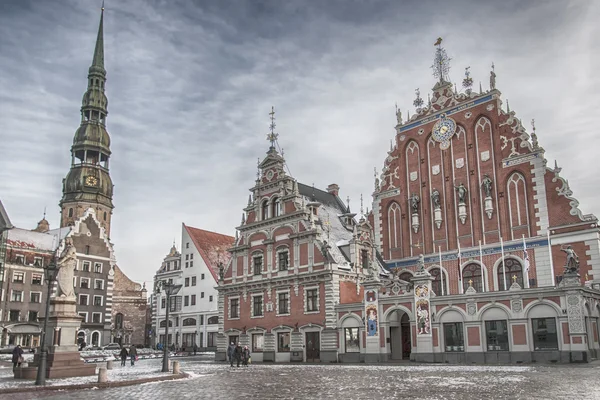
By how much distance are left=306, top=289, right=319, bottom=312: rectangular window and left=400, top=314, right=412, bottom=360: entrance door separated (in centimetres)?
597

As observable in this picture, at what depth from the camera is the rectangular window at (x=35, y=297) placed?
65750 mm

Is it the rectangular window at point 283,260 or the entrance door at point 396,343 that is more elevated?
the rectangular window at point 283,260

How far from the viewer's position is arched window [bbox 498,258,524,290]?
120ft

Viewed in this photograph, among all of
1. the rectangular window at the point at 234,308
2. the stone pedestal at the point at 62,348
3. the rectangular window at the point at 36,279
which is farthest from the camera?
the rectangular window at the point at 36,279

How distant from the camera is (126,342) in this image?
81.2 meters

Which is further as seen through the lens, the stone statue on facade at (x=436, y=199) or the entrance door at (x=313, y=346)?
the stone statue on facade at (x=436, y=199)

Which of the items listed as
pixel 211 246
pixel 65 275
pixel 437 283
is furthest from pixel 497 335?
pixel 211 246

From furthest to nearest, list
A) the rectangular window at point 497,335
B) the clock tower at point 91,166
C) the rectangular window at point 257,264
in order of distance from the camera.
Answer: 1. the clock tower at point 91,166
2. the rectangular window at point 257,264
3. the rectangular window at point 497,335

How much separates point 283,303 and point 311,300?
2753mm

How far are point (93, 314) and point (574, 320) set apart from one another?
58179 mm

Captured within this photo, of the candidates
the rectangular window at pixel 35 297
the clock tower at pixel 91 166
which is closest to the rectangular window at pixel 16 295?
the rectangular window at pixel 35 297

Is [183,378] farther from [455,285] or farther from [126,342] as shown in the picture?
[126,342]

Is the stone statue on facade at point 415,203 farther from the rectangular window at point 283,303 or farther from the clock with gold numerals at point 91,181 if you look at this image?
the clock with gold numerals at point 91,181

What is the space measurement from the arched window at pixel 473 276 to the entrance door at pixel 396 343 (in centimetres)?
573
